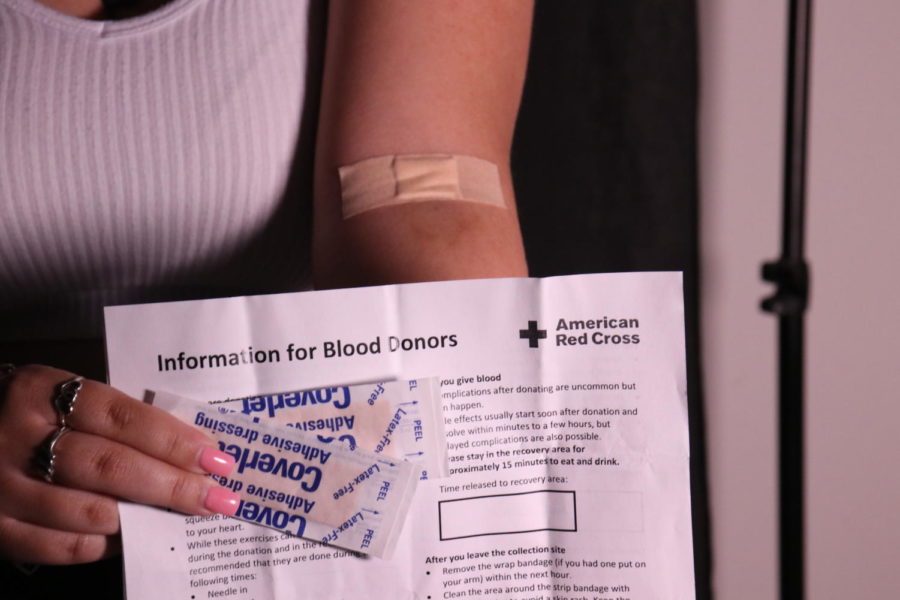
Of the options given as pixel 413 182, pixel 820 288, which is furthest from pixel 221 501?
pixel 820 288

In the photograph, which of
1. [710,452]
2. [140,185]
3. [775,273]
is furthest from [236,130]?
[710,452]

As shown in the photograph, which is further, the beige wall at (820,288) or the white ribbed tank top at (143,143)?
the beige wall at (820,288)

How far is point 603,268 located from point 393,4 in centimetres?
50

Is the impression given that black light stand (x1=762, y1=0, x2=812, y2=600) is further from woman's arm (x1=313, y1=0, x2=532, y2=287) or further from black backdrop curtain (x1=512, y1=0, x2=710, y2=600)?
black backdrop curtain (x1=512, y1=0, x2=710, y2=600)

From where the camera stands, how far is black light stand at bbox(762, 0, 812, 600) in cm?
48

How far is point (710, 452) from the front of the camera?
1101 mm

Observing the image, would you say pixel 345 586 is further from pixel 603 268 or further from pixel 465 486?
pixel 603 268

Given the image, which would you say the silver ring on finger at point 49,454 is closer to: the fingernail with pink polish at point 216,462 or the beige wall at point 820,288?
the fingernail with pink polish at point 216,462

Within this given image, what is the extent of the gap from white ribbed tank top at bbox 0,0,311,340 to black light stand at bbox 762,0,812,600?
1.32 ft

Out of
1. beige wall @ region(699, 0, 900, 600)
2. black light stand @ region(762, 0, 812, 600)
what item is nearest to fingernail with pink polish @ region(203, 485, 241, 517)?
black light stand @ region(762, 0, 812, 600)

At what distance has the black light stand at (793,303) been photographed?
48 centimetres

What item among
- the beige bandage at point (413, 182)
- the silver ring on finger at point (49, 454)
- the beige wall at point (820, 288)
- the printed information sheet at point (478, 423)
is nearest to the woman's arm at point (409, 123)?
the beige bandage at point (413, 182)

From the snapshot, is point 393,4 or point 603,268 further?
point 603,268

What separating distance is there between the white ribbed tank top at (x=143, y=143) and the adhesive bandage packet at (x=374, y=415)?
10.6 inches
